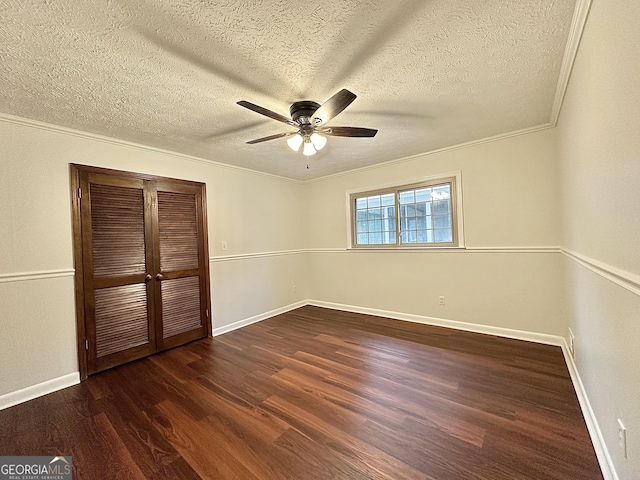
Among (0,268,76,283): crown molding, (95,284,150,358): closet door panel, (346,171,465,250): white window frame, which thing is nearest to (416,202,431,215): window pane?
(346,171,465,250): white window frame

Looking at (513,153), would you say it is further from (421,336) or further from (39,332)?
(39,332)

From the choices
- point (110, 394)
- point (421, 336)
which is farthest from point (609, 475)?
point (110, 394)

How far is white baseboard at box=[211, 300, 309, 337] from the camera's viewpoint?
11.7 ft

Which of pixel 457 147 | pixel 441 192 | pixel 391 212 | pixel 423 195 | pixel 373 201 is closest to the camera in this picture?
pixel 457 147

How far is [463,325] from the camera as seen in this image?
3328 millimetres

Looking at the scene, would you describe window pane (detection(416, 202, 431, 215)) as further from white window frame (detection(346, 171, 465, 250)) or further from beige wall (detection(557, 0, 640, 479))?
beige wall (detection(557, 0, 640, 479))

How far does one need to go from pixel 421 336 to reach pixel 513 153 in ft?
7.89

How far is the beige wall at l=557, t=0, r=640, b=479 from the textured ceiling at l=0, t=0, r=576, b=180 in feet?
1.31

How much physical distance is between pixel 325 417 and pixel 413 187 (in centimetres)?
309

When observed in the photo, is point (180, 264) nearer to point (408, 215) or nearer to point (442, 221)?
point (408, 215)

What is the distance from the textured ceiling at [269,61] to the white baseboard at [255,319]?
2.55 m

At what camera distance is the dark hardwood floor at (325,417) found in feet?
4.70

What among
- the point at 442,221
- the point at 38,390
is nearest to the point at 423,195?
the point at 442,221

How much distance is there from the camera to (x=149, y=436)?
5.55 ft
